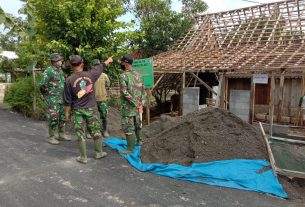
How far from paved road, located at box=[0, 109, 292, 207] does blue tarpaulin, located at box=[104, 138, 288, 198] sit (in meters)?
0.14

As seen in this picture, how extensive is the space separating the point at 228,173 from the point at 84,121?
8.32 ft

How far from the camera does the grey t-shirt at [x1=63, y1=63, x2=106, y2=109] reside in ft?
15.5

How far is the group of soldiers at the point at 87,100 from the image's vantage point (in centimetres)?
478

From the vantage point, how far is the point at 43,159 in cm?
509

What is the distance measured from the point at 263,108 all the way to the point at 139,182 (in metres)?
9.89

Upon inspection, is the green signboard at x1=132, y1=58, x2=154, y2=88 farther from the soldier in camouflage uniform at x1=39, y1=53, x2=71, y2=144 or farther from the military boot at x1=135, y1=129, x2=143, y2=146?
the soldier in camouflage uniform at x1=39, y1=53, x2=71, y2=144

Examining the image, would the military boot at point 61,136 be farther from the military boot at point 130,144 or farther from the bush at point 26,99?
the bush at point 26,99

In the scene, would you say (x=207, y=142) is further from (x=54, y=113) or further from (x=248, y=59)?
(x=248, y=59)

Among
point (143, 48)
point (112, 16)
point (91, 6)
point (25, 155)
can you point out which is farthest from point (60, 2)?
point (143, 48)

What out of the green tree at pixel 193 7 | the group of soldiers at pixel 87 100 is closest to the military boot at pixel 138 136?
the group of soldiers at pixel 87 100

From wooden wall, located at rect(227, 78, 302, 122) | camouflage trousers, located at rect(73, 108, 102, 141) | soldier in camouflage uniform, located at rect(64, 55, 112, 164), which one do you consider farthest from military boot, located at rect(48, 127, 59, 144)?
wooden wall, located at rect(227, 78, 302, 122)

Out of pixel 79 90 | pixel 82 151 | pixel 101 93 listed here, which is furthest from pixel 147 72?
pixel 82 151

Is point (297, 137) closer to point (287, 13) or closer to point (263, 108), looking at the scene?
point (263, 108)

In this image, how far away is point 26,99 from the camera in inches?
380
